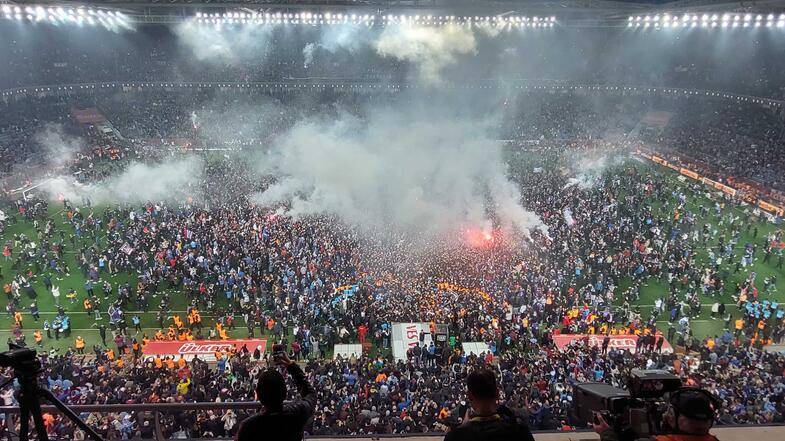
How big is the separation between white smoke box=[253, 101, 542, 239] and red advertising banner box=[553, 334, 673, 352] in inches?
246

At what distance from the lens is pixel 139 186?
2766 cm

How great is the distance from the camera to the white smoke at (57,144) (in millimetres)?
31719

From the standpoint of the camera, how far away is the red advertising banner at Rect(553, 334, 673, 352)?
15.2 m

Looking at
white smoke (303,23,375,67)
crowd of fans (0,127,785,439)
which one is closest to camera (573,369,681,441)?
crowd of fans (0,127,785,439)

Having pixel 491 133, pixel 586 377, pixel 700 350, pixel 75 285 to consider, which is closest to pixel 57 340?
pixel 75 285

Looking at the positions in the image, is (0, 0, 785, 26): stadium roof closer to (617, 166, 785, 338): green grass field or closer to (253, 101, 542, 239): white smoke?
(253, 101, 542, 239): white smoke

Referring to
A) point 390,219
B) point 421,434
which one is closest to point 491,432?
point 421,434

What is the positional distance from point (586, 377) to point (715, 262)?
11.6 meters

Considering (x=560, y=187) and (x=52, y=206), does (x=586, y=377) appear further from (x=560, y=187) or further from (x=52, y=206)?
(x=52, y=206)

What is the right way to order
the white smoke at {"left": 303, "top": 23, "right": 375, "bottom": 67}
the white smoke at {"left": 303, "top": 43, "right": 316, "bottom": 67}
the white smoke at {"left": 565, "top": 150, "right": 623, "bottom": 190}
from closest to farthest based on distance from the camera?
the white smoke at {"left": 565, "top": 150, "right": 623, "bottom": 190} → the white smoke at {"left": 303, "top": 43, "right": 316, "bottom": 67} → the white smoke at {"left": 303, "top": 23, "right": 375, "bottom": 67}

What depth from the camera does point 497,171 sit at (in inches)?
1201

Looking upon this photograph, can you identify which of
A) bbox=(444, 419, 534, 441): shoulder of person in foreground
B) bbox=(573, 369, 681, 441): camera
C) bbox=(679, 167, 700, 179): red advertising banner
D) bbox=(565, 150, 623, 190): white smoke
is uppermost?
bbox=(444, 419, 534, 441): shoulder of person in foreground

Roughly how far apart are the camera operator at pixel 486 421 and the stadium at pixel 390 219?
0.02 meters

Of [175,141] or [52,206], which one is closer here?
[52,206]
